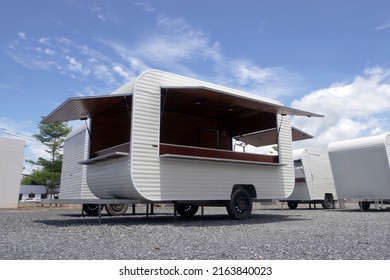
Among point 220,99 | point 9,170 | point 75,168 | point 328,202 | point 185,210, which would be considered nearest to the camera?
point 220,99

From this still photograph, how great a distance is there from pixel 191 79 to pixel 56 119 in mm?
4231

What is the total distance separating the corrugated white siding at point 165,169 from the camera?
8.94m

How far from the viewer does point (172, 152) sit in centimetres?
944

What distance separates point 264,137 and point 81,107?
28.1 ft

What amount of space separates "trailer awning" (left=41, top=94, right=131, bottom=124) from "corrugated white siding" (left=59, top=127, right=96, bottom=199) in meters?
3.54

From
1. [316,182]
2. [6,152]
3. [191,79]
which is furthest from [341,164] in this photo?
[6,152]

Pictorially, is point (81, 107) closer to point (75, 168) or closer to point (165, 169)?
point (165, 169)

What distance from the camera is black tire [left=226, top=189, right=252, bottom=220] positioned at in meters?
10.4

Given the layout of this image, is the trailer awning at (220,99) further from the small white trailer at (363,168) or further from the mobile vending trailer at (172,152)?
the small white trailer at (363,168)

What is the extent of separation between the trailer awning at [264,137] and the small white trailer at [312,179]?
14.0 feet

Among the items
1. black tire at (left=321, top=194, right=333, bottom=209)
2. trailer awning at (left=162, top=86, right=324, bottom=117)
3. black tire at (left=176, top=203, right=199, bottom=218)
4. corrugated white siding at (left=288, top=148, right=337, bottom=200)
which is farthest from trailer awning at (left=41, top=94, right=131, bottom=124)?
black tire at (left=321, top=194, right=333, bottom=209)

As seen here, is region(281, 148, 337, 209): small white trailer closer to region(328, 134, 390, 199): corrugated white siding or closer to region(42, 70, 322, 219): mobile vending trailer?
region(328, 134, 390, 199): corrugated white siding

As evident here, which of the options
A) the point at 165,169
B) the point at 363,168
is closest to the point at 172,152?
the point at 165,169
